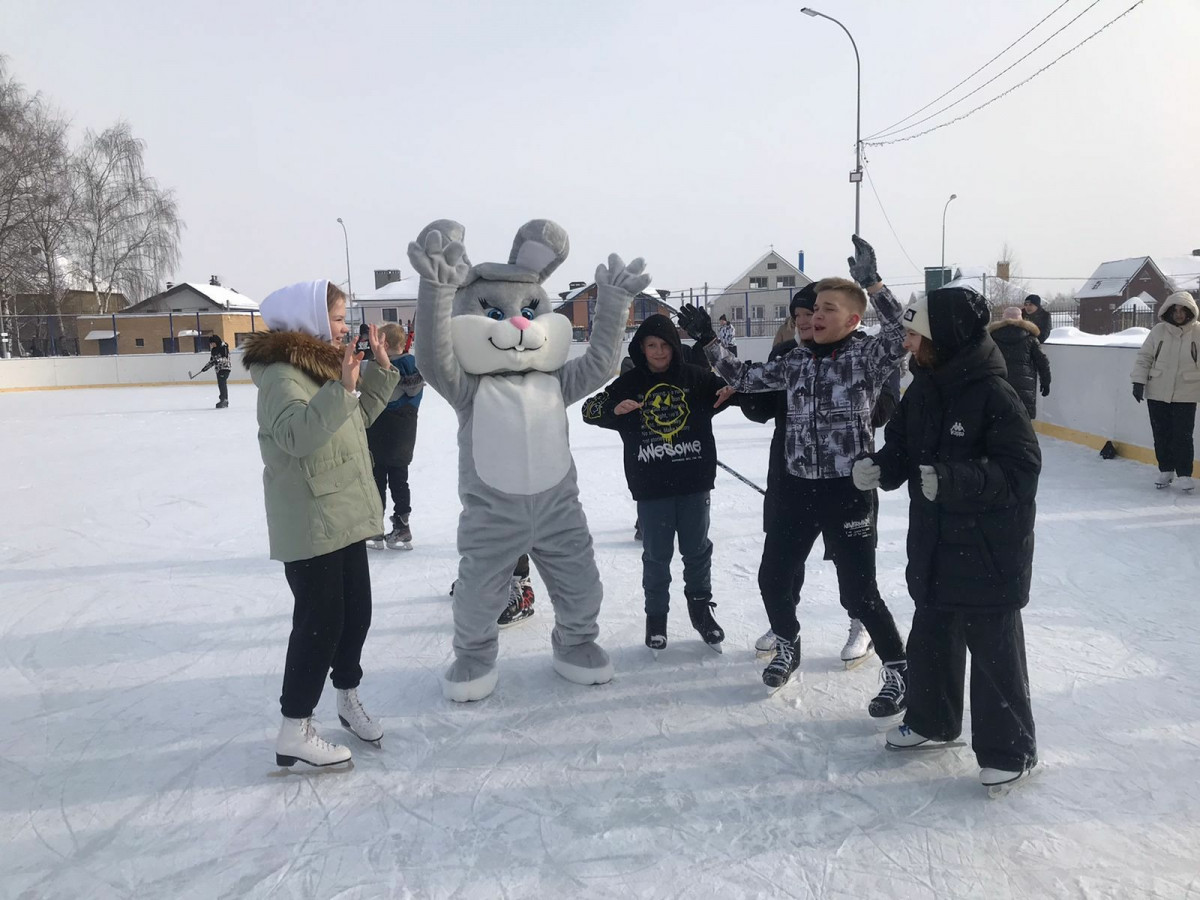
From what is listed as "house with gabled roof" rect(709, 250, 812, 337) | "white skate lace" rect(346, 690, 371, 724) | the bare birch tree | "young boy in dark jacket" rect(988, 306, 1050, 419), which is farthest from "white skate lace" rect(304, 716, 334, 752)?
the bare birch tree

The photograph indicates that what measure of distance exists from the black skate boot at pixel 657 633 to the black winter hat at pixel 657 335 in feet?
3.41

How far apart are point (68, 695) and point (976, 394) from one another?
10.8ft

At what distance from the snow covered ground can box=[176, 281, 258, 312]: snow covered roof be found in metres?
37.3

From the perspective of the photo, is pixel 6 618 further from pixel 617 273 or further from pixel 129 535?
pixel 617 273

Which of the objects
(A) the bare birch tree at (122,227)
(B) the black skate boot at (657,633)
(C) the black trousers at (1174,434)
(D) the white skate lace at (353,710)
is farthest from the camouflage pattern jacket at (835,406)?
(A) the bare birch tree at (122,227)

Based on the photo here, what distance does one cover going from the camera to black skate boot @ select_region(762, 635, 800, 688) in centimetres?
291

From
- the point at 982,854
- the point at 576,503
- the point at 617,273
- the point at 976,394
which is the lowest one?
the point at 982,854

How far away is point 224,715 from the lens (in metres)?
2.88

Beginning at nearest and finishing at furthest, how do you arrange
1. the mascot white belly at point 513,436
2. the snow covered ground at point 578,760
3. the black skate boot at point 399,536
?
the snow covered ground at point 578,760 → the mascot white belly at point 513,436 → the black skate boot at point 399,536

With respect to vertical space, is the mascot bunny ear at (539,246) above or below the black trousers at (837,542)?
above

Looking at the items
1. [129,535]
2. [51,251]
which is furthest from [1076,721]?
[51,251]

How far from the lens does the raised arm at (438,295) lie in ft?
8.50

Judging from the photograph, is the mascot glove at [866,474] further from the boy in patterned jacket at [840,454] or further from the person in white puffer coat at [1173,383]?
the person in white puffer coat at [1173,383]

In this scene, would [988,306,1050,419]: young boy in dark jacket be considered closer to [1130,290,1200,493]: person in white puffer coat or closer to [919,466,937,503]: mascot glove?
[1130,290,1200,493]: person in white puffer coat
